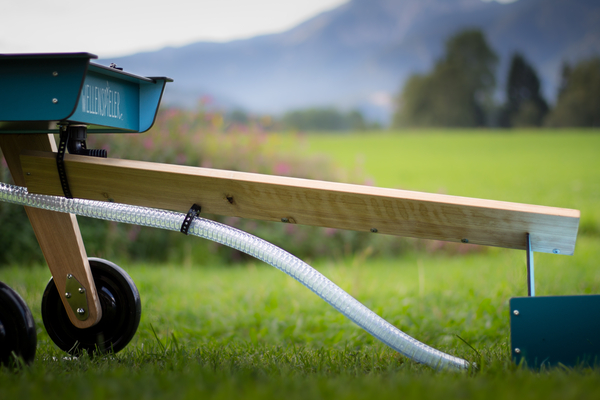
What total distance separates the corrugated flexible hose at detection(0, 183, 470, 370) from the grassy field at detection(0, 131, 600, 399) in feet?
0.24

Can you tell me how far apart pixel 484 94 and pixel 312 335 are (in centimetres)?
2561

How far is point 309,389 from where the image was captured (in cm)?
112

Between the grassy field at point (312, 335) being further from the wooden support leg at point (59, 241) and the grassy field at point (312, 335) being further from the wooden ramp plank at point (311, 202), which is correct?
the wooden ramp plank at point (311, 202)

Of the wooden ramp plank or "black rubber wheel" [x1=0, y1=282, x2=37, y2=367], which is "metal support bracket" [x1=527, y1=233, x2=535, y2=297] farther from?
"black rubber wheel" [x1=0, y1=282, x2=37, y2=367]

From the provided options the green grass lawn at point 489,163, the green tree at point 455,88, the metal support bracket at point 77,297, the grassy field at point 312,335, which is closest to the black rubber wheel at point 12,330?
the grassy field at point 312,335

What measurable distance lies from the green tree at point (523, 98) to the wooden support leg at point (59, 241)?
22311mm

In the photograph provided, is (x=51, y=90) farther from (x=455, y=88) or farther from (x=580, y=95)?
(x=455, y=88)

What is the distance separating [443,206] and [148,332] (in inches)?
73.7

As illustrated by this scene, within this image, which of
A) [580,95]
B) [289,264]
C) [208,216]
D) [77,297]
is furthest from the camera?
[580,95]

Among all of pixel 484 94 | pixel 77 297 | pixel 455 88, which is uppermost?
pixel 455 88

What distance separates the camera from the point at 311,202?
1.46 meters

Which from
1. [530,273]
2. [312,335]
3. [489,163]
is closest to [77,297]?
[312,335]

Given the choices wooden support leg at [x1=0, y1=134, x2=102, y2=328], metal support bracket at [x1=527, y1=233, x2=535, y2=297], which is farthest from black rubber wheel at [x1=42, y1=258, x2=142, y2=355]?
metal support bracket at [x1=527, y1=233, x2=535, y2=297]

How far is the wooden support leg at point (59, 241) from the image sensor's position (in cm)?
171
